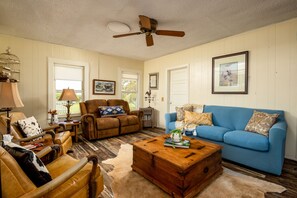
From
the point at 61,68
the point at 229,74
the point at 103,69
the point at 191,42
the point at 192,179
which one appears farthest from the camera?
the point at 103,69

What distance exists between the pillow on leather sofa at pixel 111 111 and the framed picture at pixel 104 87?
0.66m

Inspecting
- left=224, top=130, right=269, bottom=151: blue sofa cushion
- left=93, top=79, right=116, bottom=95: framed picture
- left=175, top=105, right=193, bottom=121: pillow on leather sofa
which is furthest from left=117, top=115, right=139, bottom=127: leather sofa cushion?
left=224, top=130, right=269, bottom=151: blue sofa cushion

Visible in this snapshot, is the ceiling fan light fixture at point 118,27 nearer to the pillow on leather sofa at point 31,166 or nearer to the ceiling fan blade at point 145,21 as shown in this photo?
the ceiling fan blade at point 145,21

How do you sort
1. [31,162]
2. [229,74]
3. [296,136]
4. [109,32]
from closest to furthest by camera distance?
[31,162], [296,136], [109,32], [229,74]

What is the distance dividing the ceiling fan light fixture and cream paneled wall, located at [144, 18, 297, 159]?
6.91ft

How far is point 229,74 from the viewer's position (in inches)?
133

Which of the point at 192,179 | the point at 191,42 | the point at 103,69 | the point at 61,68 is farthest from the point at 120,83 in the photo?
the point at 192,179

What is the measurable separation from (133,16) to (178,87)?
2.70 meters

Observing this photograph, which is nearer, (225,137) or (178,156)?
(178,156)

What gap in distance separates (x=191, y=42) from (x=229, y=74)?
1211mm

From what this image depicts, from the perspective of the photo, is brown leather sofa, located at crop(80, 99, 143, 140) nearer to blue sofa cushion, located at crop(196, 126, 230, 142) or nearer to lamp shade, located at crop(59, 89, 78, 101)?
lamp shade, located at crop(59, 89, 78, 101)

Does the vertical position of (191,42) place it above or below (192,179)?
above

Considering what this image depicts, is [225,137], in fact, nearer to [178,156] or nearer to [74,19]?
[178,156]

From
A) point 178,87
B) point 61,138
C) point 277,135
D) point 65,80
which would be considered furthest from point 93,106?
point 277,135
